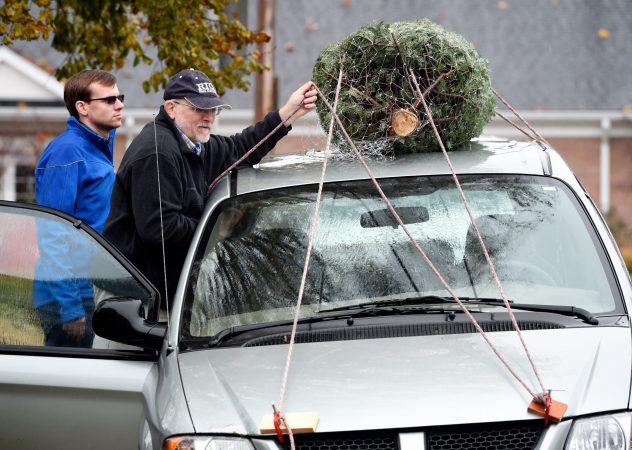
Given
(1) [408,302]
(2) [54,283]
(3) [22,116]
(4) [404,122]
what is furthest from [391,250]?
(3) [22,116]

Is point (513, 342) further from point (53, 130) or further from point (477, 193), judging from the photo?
point (53, 130)

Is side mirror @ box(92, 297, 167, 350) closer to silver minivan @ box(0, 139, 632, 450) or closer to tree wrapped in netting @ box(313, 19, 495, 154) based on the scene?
silver minivan @ box(0, 139, 632, 450)

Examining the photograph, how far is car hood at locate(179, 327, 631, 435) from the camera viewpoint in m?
3.52

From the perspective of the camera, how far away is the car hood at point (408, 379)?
3523 mm

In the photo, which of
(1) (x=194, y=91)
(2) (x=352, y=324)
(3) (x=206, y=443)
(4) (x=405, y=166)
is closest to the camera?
(3) (x=206, y=443)

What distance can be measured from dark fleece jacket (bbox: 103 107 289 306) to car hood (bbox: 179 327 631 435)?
3.78ft

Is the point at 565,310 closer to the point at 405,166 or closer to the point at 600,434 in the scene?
the point at 600,434

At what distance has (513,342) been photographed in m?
3.97

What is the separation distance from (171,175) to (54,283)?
3.10 ft

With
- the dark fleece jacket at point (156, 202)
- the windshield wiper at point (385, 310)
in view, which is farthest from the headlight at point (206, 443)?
the dark fleece jacket at point (156, 202)

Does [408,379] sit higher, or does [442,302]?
[442,302]

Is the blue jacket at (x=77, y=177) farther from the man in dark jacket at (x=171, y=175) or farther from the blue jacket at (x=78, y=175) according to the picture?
the man in dark jacket at (x=171, y=175)

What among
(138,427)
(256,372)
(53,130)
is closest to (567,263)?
(256,372)

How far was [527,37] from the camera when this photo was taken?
22.8 meters
